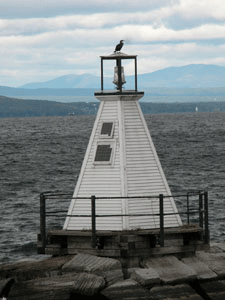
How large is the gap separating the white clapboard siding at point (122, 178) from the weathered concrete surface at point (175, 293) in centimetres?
238

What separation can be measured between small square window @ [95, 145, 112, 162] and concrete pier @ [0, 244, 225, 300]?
2720mm

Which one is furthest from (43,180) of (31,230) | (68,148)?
(68,148)

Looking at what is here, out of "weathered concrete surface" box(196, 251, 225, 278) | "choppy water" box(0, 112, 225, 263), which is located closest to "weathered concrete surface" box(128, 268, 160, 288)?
"weathered concrete surface" box(196, 251, 225, 278)

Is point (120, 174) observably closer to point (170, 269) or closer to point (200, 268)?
point (170, 269)

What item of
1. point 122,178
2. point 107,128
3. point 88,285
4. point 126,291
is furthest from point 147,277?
point 107,128

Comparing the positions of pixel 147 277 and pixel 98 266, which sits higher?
pixel 98 266

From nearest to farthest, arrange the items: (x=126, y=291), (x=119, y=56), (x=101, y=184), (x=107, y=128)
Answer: (x=126, y=291) < (x=101, y=184) < (x=107, y=128) < (x=119, y=56)

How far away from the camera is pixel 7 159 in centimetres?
9588

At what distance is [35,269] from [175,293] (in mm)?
3842

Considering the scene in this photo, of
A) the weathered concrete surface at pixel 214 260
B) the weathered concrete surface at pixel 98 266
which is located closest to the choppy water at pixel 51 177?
the weathered concrete surface at pixel 214 260

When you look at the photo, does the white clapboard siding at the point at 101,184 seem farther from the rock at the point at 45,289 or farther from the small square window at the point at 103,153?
the rock at the point at 45,289

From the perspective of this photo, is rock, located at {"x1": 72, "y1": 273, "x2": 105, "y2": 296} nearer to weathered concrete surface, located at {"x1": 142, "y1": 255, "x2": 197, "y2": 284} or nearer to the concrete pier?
the concrete pier

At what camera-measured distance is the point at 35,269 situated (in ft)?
63.7

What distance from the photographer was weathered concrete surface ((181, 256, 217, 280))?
1888cm
